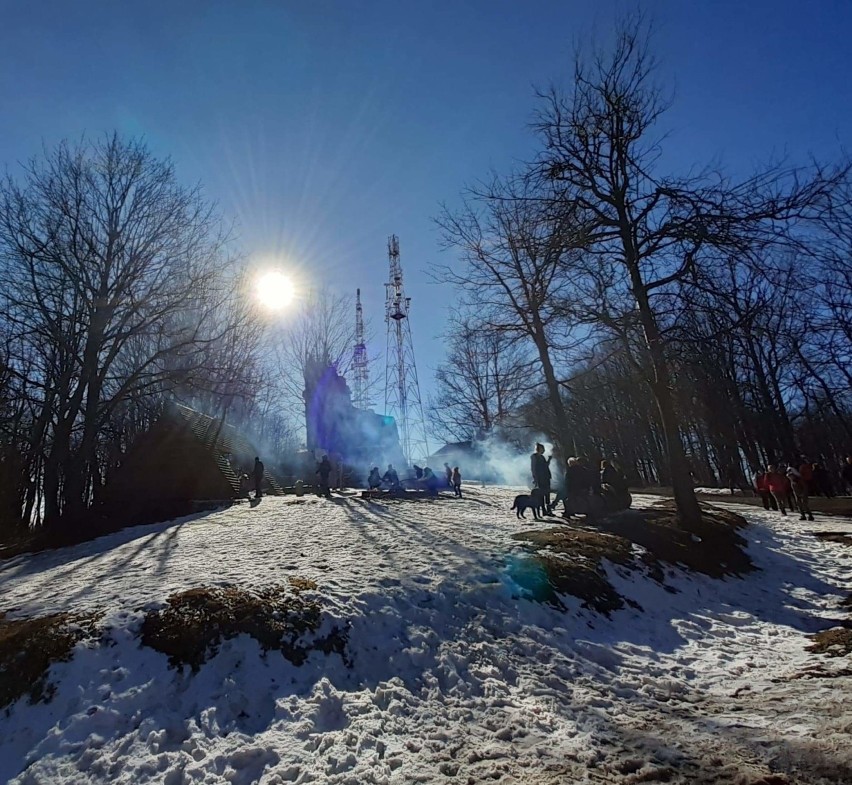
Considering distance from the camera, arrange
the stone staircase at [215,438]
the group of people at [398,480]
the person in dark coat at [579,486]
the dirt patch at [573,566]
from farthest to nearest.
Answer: the group of people at [398,480] → the stone staircase at [215,438] → the person in dark coat at [579,486] → the dirt patch at [573,566]

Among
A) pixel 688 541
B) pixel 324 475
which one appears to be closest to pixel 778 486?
pixel 688 541

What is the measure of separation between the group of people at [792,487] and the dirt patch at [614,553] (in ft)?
10.9

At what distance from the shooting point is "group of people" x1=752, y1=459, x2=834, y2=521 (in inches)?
601

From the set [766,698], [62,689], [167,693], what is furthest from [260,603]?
[766,698]

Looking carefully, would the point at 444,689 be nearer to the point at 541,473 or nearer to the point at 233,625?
the point at 233,625

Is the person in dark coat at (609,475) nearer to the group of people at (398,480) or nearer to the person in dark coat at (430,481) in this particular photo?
the group of people at (398,480)

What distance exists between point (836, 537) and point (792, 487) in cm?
413

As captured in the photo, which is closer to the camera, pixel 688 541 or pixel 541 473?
pixel 688 541

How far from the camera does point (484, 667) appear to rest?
549cm

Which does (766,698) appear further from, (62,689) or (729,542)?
(729,542)

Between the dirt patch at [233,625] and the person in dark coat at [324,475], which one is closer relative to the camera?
the dirt patch at [233,625]

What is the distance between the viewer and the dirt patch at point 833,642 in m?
5.89

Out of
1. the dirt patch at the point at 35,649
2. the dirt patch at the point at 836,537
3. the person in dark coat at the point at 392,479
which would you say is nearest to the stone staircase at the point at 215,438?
the person in dark coat at the point at 392,479

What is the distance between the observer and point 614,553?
31.1 ft
